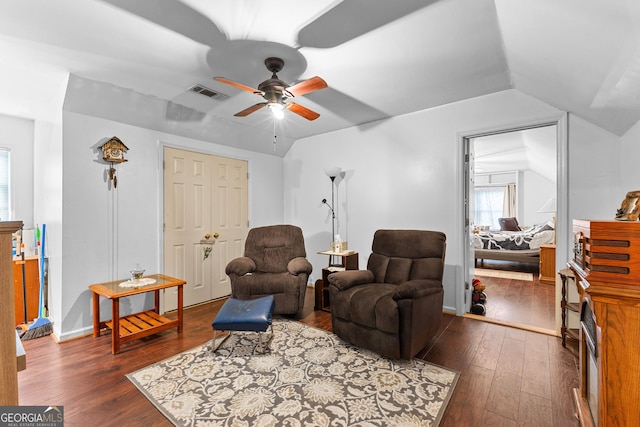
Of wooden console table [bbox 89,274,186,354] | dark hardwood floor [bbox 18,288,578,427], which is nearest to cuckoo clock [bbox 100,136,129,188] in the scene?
wooden console table [bbox 89,274,186,354]

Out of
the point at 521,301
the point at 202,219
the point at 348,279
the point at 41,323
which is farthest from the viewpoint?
the point at 202,219

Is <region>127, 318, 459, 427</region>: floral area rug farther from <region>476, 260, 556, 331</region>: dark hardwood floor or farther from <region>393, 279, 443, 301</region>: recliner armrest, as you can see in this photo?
<region>476, 260, 556, 331</region>: dark hardwood floor

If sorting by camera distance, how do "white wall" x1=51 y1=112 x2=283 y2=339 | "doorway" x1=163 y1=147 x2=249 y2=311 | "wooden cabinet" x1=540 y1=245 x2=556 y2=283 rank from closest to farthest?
1. "white wall" x1=51 y1=112 x2=283 y2=339
2. "doorway" x1=163 y1=147 x2=249 y2=311
3. "wooden cabinet" x1=540 y1=245 x2=556 y2=283

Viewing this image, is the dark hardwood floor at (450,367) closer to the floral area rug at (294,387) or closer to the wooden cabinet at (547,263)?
the floral area rug at (294,387)

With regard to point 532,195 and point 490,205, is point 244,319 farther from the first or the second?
point 532,195

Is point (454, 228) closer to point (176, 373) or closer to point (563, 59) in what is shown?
point (563, 59)

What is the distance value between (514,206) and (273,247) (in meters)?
7.37

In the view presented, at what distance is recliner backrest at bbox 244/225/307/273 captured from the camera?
3.53 meters

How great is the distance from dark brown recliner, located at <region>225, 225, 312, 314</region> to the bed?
4.17 metres

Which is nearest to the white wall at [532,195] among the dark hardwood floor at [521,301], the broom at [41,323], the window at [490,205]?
the window at [490,205]

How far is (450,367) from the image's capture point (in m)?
2.23

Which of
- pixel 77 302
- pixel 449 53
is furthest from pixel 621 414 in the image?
pixel 77 302

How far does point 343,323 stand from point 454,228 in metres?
1.76

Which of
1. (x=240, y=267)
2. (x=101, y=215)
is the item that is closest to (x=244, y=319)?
(x=240, y=267)
